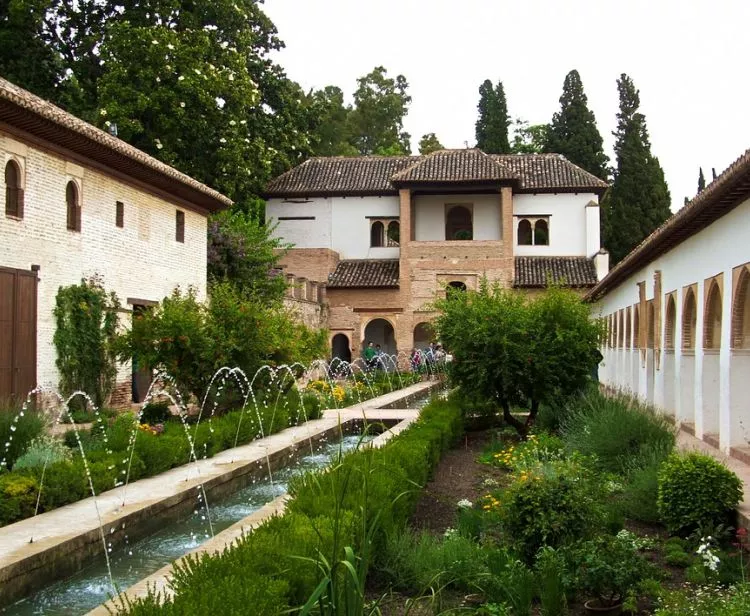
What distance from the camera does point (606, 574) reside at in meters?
5.68

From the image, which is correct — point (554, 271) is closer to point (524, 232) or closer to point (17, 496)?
point (524, 232)

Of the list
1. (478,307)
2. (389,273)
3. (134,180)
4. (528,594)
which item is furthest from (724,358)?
(389,273)

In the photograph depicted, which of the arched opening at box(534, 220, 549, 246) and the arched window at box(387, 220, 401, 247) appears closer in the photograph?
the arched opening at box(534, 220, 549, 246)

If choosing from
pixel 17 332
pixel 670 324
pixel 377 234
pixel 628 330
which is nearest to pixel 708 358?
pixel 670 324

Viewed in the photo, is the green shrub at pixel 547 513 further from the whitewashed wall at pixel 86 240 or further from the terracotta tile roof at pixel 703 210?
the whitewashed wall at pixel 86 240

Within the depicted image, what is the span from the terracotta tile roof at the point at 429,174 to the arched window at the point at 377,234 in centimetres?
146

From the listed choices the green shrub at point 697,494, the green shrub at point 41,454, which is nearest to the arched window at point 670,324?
the green shrub at point 697,494

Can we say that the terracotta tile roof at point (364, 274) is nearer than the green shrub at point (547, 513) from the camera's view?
No

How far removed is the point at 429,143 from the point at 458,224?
17.0 metres

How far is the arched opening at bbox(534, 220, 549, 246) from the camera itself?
37.8 m

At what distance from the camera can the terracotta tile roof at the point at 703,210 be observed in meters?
9.08

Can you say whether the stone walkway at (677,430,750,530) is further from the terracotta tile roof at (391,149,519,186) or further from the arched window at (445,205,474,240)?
the arched window at (445,205,474,240)

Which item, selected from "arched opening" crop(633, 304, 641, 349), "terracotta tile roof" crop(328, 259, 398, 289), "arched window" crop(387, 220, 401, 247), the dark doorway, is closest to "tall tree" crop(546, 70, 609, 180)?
"arched window" crop(387, 220, 401, 247)

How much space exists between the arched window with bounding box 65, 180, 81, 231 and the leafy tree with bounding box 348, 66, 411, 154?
38628 mm
